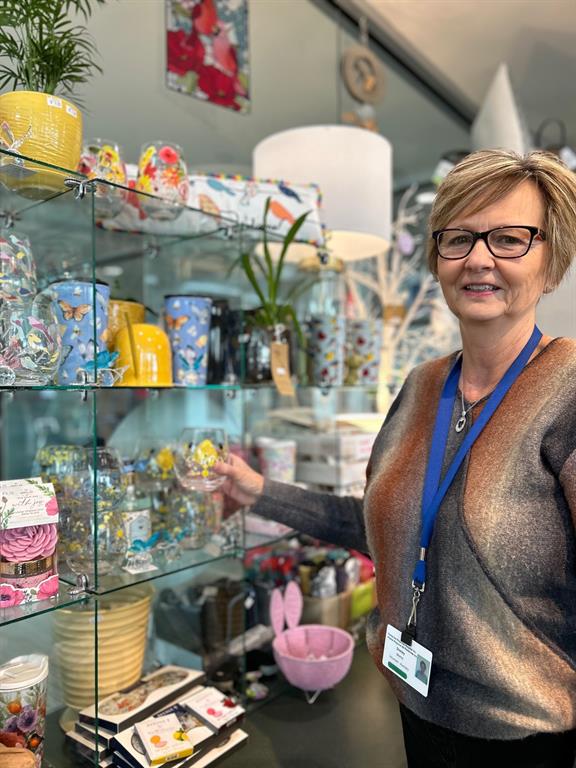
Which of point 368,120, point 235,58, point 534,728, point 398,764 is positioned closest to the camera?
point 534,728

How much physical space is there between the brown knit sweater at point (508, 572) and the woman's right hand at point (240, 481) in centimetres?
38

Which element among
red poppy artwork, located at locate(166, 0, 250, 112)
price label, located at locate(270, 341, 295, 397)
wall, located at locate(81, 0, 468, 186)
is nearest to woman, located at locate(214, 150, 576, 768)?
price label, located at locate(270, 341, 295, 397)

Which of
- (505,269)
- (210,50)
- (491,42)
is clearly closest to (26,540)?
(505,269)

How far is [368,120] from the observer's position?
2.23 meters

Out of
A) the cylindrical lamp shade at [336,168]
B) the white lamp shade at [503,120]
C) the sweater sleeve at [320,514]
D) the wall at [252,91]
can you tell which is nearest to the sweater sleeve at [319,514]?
the sweater sleeve at [320,514]

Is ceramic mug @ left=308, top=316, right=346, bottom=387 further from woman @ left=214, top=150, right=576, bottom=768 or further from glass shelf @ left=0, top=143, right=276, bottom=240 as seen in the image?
woman @ left=214, top=150, right=576, bottom=768

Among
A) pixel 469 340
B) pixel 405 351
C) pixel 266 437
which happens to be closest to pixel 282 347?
pixel 266 437

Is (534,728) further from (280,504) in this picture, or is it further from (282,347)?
(282,347)

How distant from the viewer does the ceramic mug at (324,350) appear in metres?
1.65

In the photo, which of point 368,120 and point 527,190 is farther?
point 368,120

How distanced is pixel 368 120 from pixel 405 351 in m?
1.07

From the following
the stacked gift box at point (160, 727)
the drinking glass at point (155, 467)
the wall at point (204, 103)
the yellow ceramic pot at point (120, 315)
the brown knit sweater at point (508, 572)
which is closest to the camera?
the brown knit sweater at point (508, 572)

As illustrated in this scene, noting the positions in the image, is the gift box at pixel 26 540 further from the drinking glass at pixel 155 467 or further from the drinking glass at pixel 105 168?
the drinking glass at pixel 105 168

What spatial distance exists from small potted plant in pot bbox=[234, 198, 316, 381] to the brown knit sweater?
2.01ft
